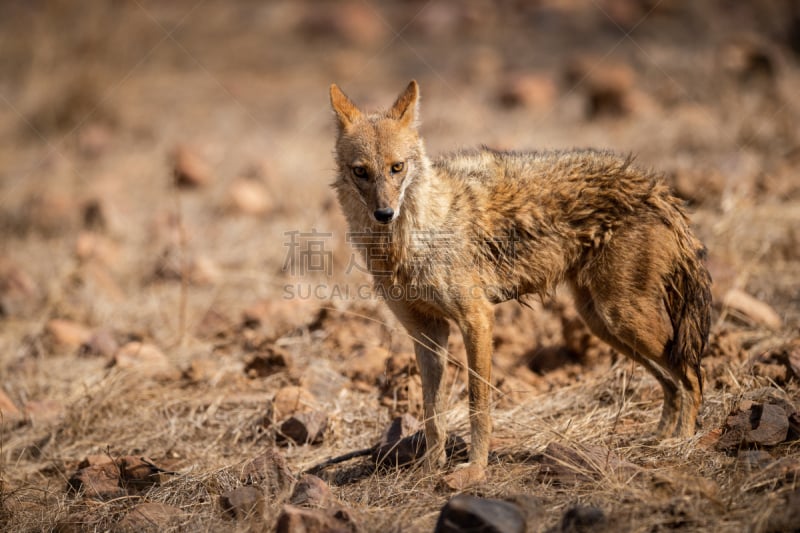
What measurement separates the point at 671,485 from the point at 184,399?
12.6ft

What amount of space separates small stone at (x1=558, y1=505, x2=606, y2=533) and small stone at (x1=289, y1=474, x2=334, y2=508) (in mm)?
1309

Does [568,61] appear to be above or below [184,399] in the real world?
above

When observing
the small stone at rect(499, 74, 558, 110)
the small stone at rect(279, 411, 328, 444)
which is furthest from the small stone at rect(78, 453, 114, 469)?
the small stone at rect(499, 74, 558, 110)

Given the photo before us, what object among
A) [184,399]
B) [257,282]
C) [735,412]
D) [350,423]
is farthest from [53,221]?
[735,412]

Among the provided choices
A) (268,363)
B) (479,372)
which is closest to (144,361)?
(268,363)

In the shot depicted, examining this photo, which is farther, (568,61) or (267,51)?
(267,51)

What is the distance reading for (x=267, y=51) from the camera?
18.1 metres

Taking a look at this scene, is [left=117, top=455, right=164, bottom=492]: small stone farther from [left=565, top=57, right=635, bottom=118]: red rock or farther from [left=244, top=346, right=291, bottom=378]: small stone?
[left=565, top=57, right=635, bottom=118]: red rock

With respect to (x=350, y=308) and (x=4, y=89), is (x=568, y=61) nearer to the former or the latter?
(x=350, y=308)

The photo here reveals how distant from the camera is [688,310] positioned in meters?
5.09

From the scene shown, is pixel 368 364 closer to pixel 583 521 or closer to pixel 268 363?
pixel 268 363

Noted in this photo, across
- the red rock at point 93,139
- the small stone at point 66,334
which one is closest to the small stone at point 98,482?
the small stone at point 66,334

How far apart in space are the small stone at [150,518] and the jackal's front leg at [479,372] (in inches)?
71.9

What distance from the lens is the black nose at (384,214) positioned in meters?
4.64
